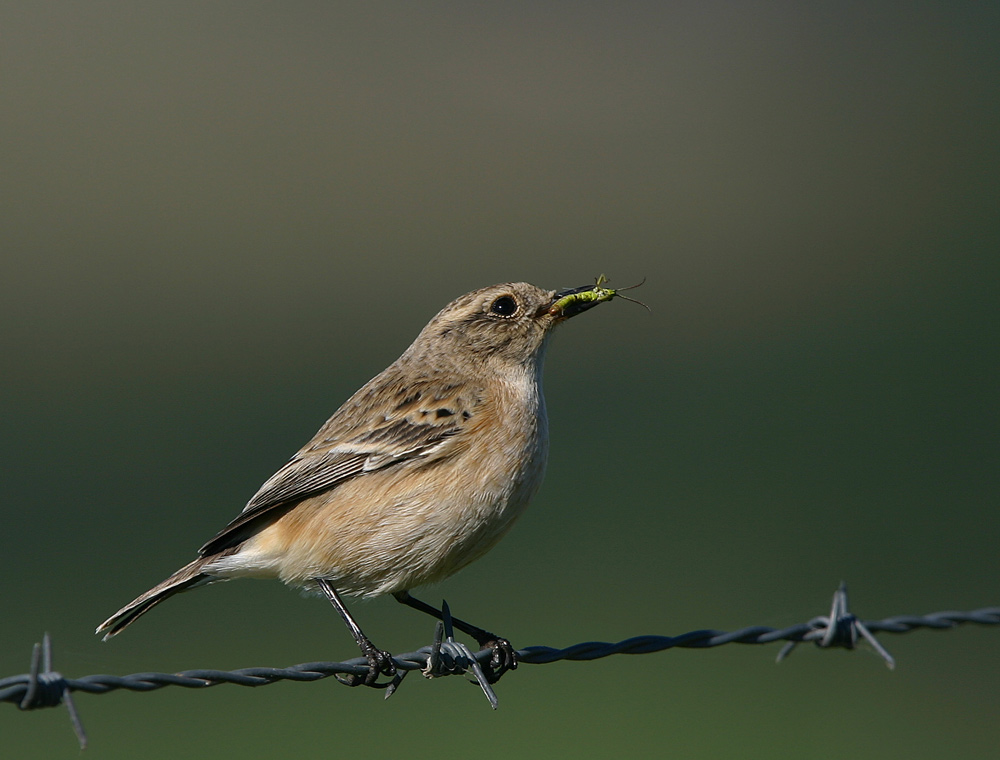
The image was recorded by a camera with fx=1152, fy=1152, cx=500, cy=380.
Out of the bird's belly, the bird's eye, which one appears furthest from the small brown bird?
the bird's eye

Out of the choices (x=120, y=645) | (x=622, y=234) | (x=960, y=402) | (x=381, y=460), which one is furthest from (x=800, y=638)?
(x=622, y=234)

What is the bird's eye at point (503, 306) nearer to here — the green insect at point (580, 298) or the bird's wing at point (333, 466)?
the green insect at point (580, 298)

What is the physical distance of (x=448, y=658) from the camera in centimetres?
459

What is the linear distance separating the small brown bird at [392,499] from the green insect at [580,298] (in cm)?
9

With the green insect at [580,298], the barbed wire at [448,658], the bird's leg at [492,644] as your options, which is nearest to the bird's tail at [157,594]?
the barbed wire at [448,658]

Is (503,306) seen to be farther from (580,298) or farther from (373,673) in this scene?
(373,673)

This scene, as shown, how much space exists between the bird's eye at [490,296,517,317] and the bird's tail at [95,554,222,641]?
2050mm

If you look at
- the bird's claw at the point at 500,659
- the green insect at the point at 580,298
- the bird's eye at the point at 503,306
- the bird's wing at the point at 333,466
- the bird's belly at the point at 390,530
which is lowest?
the bird's claw at the point at 500,659

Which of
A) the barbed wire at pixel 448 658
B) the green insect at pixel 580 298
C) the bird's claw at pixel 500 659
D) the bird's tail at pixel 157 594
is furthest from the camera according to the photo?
the green insect at pixel 580 298

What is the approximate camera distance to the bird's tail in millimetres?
5465

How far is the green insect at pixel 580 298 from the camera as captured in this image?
6.36 metres

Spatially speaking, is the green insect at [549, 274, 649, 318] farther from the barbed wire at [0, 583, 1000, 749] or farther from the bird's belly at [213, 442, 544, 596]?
the barbed wire at [0, 583, 1000, 749]

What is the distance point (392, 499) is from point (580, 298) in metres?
1.65

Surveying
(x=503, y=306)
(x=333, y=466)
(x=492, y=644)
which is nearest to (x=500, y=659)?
(x=492, y=644)
